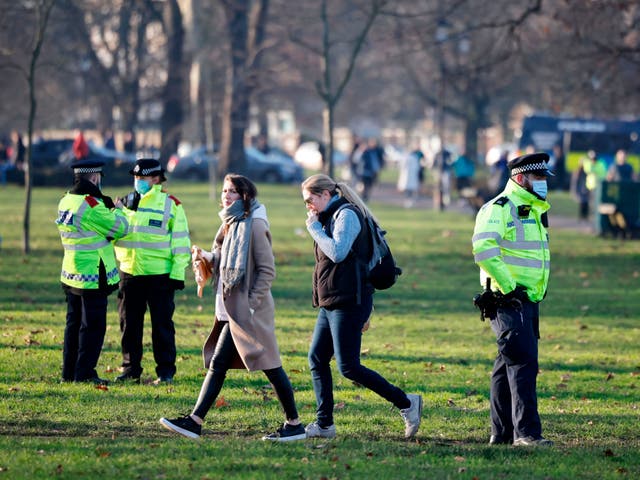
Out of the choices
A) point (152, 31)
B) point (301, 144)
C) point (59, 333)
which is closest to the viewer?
point (59, 333)

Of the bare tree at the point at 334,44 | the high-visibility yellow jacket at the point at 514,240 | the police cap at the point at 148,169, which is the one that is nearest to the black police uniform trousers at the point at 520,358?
the high-visibility yellow jacket at the point at 514,240

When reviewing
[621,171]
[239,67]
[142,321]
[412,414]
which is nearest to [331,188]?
[412,414]

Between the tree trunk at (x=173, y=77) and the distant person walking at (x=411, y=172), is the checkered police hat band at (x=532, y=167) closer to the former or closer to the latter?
the distant person walking at (x=411, y=172)

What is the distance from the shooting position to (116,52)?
47062 millimetres

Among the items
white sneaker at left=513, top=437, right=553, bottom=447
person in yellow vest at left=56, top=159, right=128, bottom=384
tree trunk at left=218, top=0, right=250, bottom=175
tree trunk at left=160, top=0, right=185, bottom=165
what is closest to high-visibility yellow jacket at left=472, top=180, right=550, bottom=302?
white sneaker at left=513, top=437, right=553, bottom=447

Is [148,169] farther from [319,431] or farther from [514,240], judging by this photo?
[514,240]

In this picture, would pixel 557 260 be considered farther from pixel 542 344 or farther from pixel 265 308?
pixel 265 308

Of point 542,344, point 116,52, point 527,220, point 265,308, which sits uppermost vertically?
point 116,52

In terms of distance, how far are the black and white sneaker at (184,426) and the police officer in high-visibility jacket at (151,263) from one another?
219 centimetres

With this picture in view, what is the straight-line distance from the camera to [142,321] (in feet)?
31.3

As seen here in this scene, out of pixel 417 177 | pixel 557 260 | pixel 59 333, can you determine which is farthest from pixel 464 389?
pixel 417 177

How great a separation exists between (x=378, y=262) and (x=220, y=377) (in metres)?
1.29

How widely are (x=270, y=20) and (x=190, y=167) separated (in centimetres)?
809

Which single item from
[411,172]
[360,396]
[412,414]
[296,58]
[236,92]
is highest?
[296,58]
